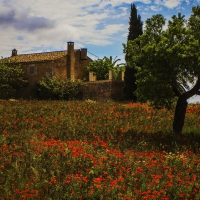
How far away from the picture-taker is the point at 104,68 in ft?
159

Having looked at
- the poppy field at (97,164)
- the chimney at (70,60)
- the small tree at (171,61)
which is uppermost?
the chimney at (70,60)

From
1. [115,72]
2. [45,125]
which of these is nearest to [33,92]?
[115,72]

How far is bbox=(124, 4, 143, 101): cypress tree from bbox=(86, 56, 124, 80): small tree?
9.35 m

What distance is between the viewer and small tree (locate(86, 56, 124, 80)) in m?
47.2

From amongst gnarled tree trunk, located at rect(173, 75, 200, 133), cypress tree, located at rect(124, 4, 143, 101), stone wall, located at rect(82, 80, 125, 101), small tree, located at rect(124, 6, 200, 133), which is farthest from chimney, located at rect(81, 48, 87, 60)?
gnarled tree trunk, located at rect(173, 75, 200, 133)

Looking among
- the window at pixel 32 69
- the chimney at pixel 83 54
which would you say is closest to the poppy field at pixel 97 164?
the window at pixel 32 69

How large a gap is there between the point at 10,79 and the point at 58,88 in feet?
24.0

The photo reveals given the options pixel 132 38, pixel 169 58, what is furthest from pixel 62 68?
pixel 169 58

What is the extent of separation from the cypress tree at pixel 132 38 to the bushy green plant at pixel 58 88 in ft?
20.6

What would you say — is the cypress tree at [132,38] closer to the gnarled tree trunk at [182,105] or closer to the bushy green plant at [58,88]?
the bushy green plant at [58,88]

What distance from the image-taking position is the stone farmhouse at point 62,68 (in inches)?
1589

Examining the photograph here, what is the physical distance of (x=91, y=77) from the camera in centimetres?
4409

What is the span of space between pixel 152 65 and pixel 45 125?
6.47 meters

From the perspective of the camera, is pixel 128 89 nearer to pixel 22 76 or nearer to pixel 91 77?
pixel 91 77
